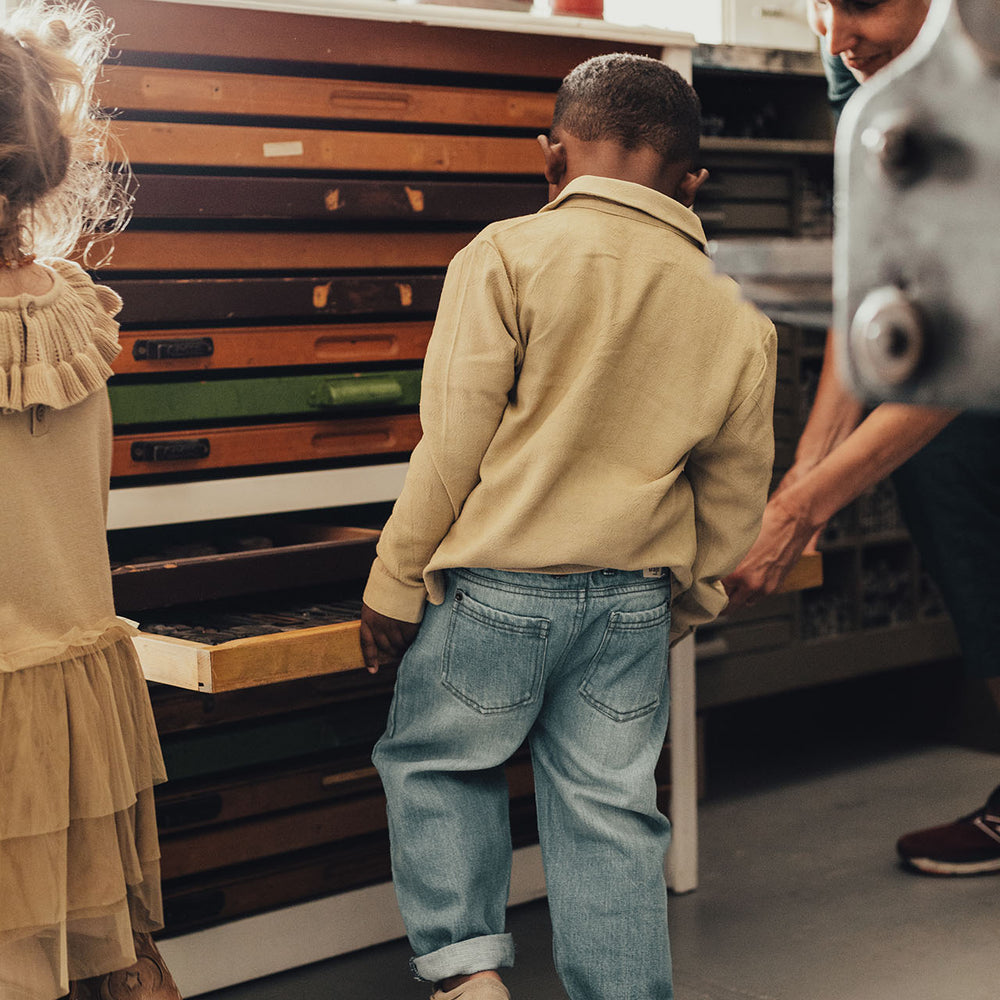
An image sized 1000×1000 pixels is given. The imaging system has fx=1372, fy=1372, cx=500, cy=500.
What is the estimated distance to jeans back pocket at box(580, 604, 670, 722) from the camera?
155 cm

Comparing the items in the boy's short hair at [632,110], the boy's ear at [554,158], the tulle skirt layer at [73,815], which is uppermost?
the boy's short hair at [632,110]

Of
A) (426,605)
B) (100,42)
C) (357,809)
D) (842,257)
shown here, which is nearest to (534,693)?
(426,605)

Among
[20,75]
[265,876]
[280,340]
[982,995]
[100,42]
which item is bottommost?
[982,995]

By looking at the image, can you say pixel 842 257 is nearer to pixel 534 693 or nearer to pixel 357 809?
pixel 534 693

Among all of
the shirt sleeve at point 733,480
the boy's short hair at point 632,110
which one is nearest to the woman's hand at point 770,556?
the shirt sleeve at point 733,480

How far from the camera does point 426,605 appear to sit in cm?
159

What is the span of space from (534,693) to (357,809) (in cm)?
65

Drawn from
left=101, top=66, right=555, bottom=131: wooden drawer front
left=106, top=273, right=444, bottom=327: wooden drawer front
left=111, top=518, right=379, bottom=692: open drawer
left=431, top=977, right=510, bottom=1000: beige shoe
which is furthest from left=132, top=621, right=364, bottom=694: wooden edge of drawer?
left=101, top=66, right=555, bottom=131: wooden drawer front

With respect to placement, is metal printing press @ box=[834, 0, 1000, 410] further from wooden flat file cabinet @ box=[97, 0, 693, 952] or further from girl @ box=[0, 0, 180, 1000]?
wooden flat file cabinet @ box=[97, 0, 693, 952]

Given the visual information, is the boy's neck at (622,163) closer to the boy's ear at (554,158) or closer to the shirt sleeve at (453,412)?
the boy's ear at (554,158)

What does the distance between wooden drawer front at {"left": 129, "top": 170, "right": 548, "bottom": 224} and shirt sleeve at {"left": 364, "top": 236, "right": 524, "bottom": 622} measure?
448 millimetres

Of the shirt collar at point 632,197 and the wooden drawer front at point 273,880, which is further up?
the shirt collar at point 632,197

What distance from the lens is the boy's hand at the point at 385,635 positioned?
5.01ft

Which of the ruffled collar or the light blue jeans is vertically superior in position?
the ruffled collar
